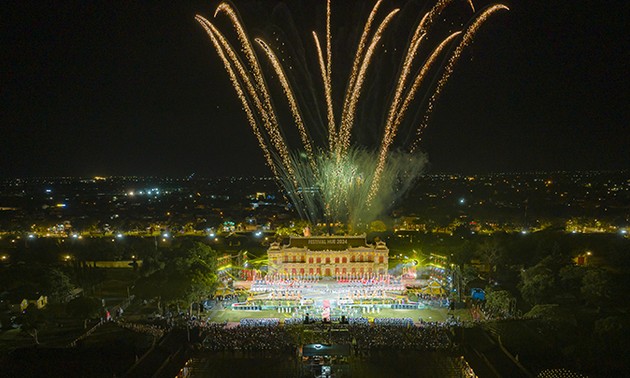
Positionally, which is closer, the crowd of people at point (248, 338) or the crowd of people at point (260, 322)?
the crowd of people at point (248, 338)

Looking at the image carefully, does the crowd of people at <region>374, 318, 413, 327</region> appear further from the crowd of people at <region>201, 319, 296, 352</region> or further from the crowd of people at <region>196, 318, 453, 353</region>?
the crowd of people at <region>201, 319, 296, 352</region>

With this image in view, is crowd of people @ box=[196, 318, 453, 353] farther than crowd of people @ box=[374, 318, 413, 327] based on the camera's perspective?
No

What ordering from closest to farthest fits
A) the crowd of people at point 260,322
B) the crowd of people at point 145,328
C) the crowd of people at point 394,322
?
the crowd of people at point 145,328 → the crowd of people at point 394,322 → the crowd of people at point 260,322

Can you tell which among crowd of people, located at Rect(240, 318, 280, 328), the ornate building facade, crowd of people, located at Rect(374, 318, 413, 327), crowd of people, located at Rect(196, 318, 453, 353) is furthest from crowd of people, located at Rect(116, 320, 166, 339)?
the ornate building facade

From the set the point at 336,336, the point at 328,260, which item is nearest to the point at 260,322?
the point at 336,336

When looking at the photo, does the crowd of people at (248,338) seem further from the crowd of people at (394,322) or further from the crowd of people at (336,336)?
the crowd of people at (394,322)

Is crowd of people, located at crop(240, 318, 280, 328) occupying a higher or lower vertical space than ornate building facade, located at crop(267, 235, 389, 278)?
lower

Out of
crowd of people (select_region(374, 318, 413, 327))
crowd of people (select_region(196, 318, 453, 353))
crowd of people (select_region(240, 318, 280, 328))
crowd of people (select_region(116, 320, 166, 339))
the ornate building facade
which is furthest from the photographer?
the ornate building facade

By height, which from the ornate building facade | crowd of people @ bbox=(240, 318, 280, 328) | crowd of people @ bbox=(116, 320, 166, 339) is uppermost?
the ornate building facade

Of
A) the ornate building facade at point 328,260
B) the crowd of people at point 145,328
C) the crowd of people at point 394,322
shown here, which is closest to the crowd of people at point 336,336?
the crowd of people at point 394,322

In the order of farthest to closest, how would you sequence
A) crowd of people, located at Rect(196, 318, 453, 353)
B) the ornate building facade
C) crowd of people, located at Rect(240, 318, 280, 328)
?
the ornate building facade
crowd of people, located at Rect(240, 318, 280, 328)
crowd of people, located at Rect(196, 318, 453, 353)
